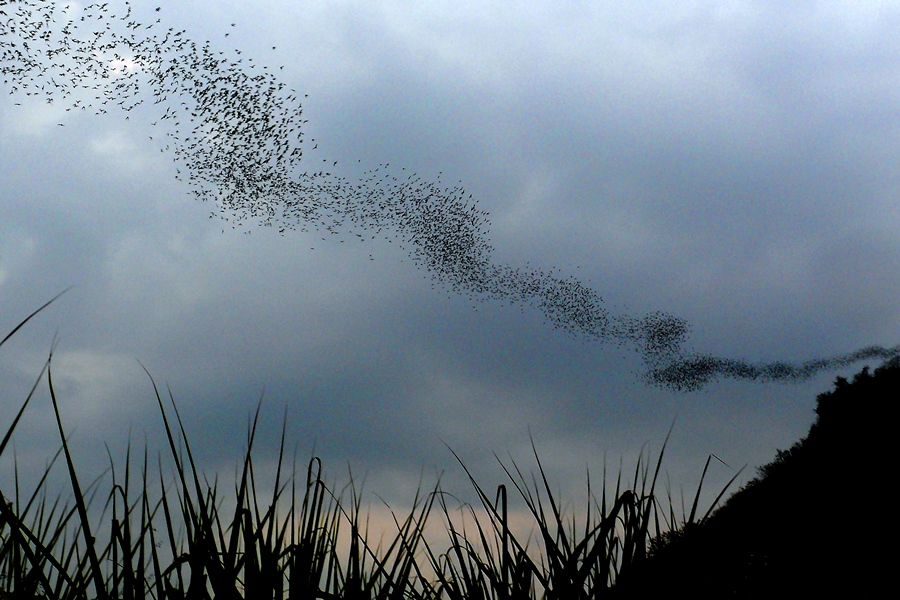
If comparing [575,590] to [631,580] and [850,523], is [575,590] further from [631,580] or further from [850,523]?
[850,523]

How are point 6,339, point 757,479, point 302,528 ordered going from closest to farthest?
point 6,339, point 302,528, point 757,479

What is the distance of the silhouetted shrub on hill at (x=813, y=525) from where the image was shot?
3363 mm

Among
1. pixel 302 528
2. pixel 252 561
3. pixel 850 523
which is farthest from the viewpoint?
pixel 850 523

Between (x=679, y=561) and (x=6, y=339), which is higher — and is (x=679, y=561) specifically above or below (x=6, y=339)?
below

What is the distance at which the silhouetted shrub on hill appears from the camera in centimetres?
336

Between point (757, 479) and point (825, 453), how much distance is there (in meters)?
1.25

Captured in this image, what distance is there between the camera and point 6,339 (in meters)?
2.16

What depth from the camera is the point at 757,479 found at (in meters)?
13.1

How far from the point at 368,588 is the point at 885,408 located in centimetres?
1226

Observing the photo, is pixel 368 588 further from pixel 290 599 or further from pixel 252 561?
pixel 252 561

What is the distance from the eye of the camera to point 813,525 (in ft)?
31.2

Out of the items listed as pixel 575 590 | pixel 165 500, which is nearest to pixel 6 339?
pixel 165 500

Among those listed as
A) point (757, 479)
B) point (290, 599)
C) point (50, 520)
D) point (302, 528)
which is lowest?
point (290, 599)

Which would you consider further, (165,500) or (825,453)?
(825,453)
